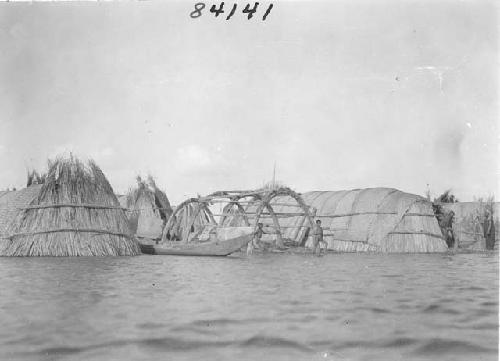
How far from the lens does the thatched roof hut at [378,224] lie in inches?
777

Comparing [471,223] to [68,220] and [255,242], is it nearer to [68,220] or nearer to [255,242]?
[255,242]

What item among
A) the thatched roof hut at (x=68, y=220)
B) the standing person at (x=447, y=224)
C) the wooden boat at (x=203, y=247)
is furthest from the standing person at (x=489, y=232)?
the thatched roof hut at (x=68, y=220)

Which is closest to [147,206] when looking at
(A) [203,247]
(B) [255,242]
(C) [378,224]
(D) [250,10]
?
(B) [255,242]

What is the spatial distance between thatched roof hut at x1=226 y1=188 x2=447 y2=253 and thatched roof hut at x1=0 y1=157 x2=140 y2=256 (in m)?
4.87

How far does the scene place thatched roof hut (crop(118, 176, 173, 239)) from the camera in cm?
2480

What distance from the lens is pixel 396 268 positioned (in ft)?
41.1

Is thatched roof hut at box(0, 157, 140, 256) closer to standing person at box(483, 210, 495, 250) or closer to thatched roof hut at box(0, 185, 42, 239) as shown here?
thatched roof hut at box(0, 185, 42, 239)

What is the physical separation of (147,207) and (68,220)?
9102mm

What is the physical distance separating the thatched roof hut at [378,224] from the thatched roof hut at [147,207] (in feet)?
19.5

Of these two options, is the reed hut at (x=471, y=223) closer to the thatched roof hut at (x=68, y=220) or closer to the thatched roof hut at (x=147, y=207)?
the thatched roof hut at (x=147, y=207)

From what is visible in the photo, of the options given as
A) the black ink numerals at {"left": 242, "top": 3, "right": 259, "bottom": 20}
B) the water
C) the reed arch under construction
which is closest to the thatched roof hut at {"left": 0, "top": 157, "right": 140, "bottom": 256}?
the reed arch under construction

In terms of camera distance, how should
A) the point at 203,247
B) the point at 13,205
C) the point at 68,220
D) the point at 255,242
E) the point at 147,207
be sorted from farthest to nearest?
1. the point at 147,207
2. the point at 255,242
3. the point at 203,247
4. the point at 13,205
5. the point at 68,220

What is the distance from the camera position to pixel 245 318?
19.6 feet

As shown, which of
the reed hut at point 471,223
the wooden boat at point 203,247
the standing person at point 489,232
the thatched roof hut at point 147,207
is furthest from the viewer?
the thatched roof hut at point 147,207
